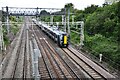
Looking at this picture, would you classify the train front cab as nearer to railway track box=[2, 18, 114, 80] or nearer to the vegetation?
the vegetation

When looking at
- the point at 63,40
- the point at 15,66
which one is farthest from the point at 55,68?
the point at 63,40

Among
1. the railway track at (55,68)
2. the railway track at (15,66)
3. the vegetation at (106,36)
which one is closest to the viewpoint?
the railway track at (55,68)

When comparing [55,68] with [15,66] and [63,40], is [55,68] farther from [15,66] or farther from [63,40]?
[63,40]

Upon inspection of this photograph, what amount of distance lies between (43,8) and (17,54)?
16.6 m

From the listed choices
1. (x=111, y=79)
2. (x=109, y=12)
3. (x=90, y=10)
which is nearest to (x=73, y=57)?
(x=111, y=79)

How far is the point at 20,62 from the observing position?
96.0 ft

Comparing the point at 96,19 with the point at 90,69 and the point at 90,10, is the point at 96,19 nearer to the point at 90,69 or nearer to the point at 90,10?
the point at 90,10

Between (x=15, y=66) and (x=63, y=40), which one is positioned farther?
(x=63, y=40)

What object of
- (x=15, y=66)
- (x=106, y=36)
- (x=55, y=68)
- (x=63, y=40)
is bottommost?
(x=15, y=66)

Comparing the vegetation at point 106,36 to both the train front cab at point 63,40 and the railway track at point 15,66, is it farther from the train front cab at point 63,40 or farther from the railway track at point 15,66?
the railway track at point 15,66

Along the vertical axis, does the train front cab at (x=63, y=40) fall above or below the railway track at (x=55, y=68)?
above

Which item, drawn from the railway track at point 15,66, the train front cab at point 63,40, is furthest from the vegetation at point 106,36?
the railway track at point 15,66

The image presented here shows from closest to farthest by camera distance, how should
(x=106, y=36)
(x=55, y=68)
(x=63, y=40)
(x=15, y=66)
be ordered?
(x=55, y=68), (x=15, y=66), (x=106, y=36), (x=63, y=40)

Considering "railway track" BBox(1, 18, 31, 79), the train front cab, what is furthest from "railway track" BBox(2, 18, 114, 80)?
the train front cab
